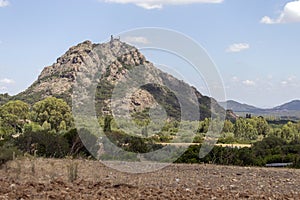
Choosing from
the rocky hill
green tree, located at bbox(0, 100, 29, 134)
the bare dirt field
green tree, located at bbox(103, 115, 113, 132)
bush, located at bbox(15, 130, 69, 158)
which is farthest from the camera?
green tree, located at bbox(0, 100, 29, 134)

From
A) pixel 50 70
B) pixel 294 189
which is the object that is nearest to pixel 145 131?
pixel 294 189

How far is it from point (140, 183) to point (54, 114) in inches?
742

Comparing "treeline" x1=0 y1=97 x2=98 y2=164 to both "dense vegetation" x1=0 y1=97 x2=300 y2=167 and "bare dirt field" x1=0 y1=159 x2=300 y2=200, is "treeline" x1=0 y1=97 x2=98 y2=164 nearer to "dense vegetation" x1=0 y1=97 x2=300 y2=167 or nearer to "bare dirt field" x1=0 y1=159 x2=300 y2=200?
"dense vegetation" x1=0 y1=97 x2=300 y2=167

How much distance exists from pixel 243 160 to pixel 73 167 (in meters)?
8.41

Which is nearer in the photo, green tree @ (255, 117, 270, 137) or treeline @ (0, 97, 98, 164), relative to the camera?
treeline @ (0, 97, 98, 164)

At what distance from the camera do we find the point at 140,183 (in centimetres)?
1084

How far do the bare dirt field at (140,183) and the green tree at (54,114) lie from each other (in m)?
12.6

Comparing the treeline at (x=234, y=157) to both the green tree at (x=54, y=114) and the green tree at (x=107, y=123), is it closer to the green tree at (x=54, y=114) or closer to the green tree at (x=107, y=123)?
the green tree at (x=107, y=123)

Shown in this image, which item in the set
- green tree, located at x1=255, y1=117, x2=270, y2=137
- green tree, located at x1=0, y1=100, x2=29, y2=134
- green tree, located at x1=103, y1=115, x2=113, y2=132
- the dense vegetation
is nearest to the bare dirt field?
the dense vegetation

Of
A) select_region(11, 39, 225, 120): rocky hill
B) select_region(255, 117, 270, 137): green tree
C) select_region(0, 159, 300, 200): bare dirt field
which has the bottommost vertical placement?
select_region(0, 159, 300, 200): bare dirt field

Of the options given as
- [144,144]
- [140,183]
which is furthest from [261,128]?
[140,183]

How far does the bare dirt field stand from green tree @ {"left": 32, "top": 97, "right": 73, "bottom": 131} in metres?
12.6

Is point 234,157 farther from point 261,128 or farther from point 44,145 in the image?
point 261,128

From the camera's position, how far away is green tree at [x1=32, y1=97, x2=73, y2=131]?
88.7 feet
